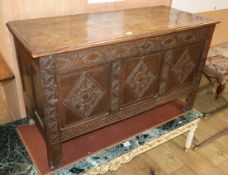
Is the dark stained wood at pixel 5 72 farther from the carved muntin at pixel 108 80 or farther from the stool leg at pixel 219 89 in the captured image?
the stool leg at pixel 219 89

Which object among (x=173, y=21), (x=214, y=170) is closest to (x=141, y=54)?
(x=173, y=21)

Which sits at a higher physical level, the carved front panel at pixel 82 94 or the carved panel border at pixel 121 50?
the carved panel border at pixel 121 50

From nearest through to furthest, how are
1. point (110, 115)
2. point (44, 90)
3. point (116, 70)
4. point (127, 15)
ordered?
point (44, 90) → point (116, 70) → point (110, 115) → point (127, 15)

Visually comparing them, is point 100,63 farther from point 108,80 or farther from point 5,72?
point 5,72

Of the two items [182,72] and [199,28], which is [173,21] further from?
[182,72]

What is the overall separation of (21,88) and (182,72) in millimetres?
932

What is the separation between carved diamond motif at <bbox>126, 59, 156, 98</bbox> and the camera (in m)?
1.21

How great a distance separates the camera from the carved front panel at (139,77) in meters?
1.18

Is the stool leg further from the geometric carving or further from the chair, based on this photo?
the geometric carving

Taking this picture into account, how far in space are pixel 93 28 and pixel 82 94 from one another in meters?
0.32

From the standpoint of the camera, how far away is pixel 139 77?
4.09ft

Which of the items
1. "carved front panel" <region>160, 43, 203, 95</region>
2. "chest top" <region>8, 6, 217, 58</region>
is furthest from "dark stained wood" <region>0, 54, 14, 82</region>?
"carved front panel" <region>160, 43, 203, 95</region>

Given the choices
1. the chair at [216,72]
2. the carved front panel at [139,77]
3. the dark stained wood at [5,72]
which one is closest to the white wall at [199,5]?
the chair at [216,72]

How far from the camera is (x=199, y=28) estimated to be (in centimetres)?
129
